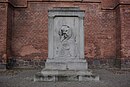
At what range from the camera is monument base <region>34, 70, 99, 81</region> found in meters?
8.17

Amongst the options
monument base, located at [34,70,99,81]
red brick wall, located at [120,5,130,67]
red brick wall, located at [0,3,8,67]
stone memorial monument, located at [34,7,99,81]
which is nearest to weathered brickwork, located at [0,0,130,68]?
red brick wall, located at [120,5,130,67]

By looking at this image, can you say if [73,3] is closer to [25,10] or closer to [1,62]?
[25,10]

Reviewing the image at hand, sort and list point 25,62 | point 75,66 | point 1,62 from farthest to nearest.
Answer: point 25,62, point 1,62, point 75,66

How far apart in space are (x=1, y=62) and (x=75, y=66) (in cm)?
586

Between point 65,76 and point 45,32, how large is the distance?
6553mm

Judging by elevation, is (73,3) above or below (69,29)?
above

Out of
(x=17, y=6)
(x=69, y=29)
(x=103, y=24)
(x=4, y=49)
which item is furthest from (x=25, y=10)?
(x=69, y=29)

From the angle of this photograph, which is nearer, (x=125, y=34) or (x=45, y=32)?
(x=125, y=34)

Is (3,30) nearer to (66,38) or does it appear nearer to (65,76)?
(66,38)

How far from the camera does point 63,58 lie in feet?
29.1

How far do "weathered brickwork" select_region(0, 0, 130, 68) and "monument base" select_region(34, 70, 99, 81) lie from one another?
18.8 ft

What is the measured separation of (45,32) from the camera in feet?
46.9

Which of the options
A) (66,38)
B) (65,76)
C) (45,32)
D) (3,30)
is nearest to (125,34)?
(45,32)

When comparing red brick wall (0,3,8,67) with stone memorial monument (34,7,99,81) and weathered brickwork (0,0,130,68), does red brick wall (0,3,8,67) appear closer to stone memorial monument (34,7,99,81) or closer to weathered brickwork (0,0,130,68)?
weathered brickwork (0,0,130,68)
